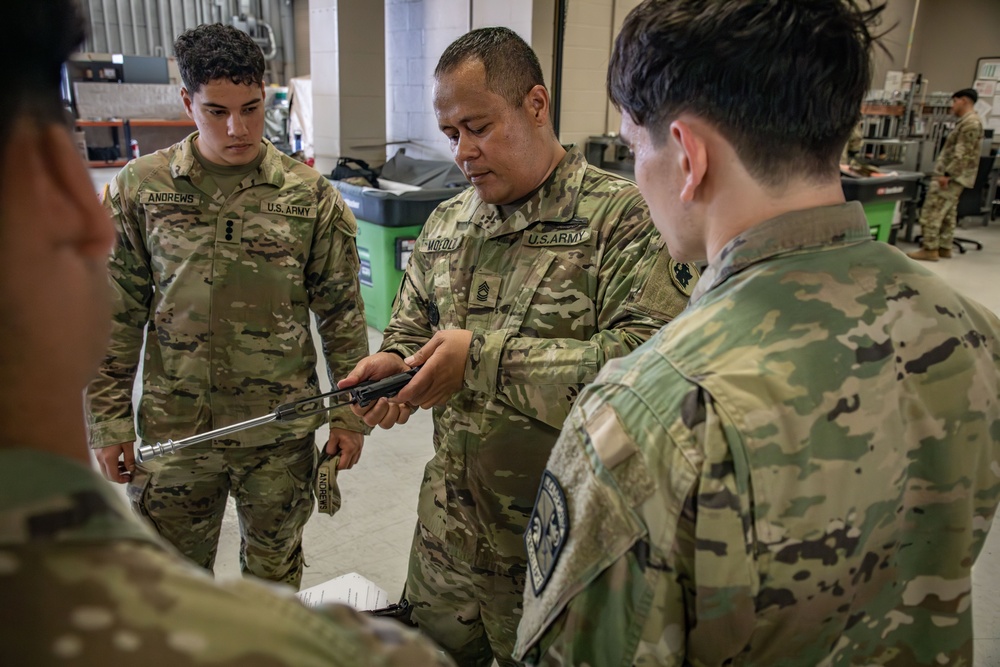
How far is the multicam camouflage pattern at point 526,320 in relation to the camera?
137cm

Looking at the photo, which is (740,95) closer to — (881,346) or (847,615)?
(881,346)

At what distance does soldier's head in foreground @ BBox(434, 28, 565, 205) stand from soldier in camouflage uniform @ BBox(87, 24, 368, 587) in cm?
55

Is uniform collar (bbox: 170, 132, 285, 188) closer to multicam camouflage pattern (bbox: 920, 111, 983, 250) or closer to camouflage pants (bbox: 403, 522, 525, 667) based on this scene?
camouflage pants (bbox: 403, 522, 525, 667)

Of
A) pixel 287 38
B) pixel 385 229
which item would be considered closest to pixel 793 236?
pixel 385 229

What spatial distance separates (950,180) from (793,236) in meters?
8.02

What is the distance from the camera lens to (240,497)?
6.23 feet

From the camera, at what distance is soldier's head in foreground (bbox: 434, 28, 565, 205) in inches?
58.0

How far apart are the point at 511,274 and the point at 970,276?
681 cm

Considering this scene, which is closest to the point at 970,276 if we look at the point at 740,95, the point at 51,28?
the point at 740,95

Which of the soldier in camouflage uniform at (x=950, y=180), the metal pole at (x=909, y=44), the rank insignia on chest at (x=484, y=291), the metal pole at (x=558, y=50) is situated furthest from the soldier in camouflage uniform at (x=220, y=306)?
the metal pole at (x=909, y=44)

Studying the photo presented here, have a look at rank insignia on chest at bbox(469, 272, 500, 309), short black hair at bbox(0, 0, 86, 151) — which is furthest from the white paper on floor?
short black hair at bbox(0, 0, 86, 151)

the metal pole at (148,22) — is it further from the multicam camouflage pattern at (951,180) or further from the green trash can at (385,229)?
the multicam camouflage pattern at (951,180)

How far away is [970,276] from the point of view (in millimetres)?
6637

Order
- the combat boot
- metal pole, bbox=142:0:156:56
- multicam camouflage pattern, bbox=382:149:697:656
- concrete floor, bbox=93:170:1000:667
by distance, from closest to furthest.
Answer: multicam camouflage pattern, bbox=382:149:697:656
concrete floor, bbox=93:170:1000:667
the combat boot
metal pole, bbox=142:0:156:56
